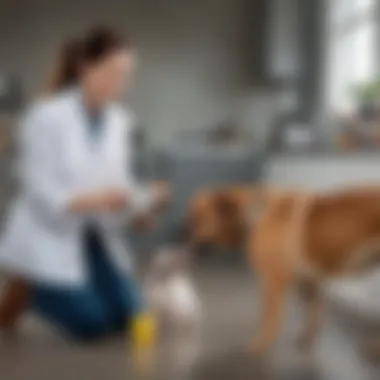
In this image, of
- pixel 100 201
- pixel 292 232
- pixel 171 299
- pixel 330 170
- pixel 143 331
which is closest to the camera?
pixel 292 232

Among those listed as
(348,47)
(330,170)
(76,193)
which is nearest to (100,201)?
(76,193)

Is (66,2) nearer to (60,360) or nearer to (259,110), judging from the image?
(259,110)

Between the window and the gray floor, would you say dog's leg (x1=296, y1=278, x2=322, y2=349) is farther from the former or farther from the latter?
the window

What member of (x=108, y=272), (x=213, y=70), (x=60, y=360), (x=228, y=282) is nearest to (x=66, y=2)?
(x=213, y=70)

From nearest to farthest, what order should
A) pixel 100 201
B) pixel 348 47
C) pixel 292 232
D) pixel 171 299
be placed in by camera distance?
pixel 292 232 < pixel 100 201 < pixel 171 299 < pixel 348 47

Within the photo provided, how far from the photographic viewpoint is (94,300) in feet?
9.69

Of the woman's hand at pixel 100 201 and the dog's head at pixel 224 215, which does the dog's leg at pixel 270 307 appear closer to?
the dog's head at pixel 224 215

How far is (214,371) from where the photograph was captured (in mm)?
2461

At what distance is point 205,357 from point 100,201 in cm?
49

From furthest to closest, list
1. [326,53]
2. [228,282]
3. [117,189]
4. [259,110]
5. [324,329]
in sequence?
[259,110]
[326,53]
[228,282]
[324,329]
[117,189]

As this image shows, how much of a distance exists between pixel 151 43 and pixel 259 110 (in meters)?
0.65

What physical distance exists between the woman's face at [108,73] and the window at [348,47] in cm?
172

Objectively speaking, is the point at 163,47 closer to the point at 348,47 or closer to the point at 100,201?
the point at 348,47

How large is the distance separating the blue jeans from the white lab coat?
56 millimetres
